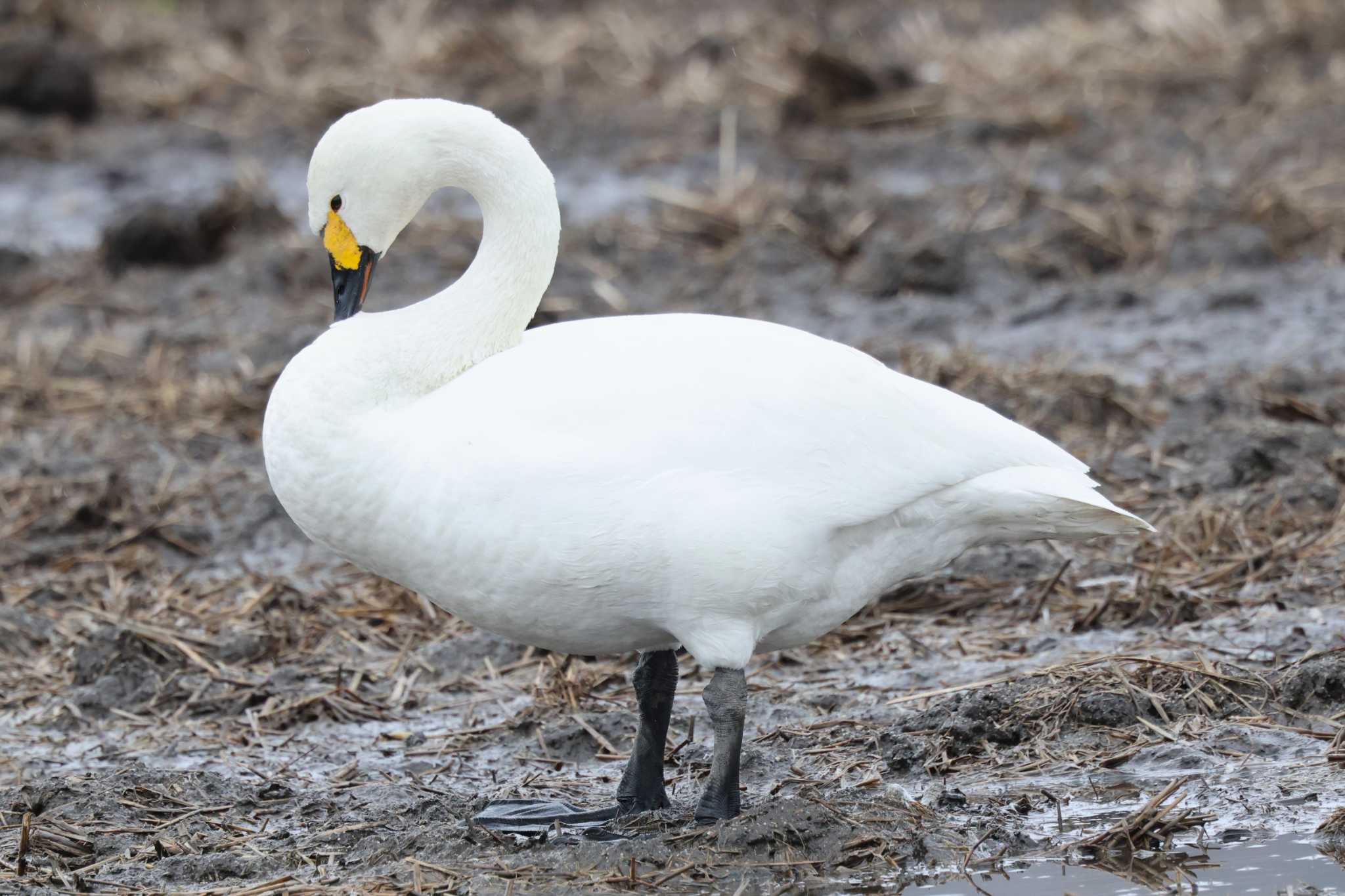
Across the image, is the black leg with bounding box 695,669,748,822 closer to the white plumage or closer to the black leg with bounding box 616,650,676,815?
the white plumage

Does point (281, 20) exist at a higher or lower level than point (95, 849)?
higher

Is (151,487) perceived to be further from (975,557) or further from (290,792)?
(975,557)

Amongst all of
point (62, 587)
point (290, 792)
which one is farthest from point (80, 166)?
point (290, 792)

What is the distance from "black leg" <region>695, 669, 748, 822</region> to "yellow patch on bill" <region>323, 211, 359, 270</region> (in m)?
1.29

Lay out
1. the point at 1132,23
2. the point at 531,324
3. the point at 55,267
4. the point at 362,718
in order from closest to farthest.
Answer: the point at 362,718 < the point at 531,324 < the point at 55,267 < the point at 1132,23

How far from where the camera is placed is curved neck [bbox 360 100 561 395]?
4.16 meters

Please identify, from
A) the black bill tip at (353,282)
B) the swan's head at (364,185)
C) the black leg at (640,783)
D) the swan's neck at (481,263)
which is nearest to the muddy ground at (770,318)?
the black leg at (640,783)

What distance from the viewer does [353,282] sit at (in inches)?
170

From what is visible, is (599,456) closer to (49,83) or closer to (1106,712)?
(1106,712)

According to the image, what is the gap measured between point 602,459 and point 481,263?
2.39 feet

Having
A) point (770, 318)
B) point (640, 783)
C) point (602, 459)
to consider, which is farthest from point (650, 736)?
point (770, 318)

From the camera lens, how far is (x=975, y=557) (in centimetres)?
592

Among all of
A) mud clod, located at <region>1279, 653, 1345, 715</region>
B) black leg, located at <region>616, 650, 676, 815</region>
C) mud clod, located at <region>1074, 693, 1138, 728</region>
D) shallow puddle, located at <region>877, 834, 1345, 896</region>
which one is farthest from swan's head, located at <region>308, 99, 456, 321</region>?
mud clod, located at <region>1279, 653, 1345, 715</region>

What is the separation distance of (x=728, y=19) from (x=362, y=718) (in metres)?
10.2
